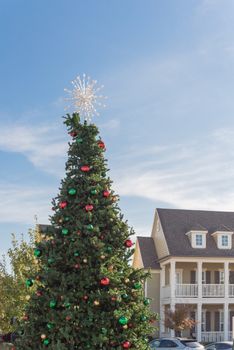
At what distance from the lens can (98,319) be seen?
10031mm

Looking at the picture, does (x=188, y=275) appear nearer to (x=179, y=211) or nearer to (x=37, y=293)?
(x=179, y=211)

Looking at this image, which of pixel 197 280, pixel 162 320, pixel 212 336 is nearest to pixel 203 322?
pixel 212 336

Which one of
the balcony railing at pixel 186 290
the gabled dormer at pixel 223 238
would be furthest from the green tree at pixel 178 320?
the gabled dormer at pixel 223 238

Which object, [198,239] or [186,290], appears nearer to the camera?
[186,290]

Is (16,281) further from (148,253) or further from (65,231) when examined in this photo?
(148,253)

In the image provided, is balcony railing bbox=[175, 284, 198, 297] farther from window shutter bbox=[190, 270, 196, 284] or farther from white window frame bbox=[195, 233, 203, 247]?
A: white window frame bbox=[195, 233, 203, 247]

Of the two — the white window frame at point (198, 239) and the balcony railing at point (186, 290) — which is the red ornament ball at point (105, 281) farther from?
the white window frame at point (198, 239)

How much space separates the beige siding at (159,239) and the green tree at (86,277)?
28.9 metres

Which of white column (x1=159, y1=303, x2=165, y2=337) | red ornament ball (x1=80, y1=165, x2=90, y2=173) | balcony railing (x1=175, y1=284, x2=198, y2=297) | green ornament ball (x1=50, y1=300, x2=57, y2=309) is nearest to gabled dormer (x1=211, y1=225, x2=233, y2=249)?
balcony railing (x1=175, y1=284, x2=198, y2=297)

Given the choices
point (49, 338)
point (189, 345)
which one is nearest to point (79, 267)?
point (49, 338)

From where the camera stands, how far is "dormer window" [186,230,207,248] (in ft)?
130

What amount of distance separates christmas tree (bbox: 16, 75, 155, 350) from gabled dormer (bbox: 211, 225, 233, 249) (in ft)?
98.0

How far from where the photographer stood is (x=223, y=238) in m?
40.3

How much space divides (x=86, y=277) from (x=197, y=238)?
30.5 metres
